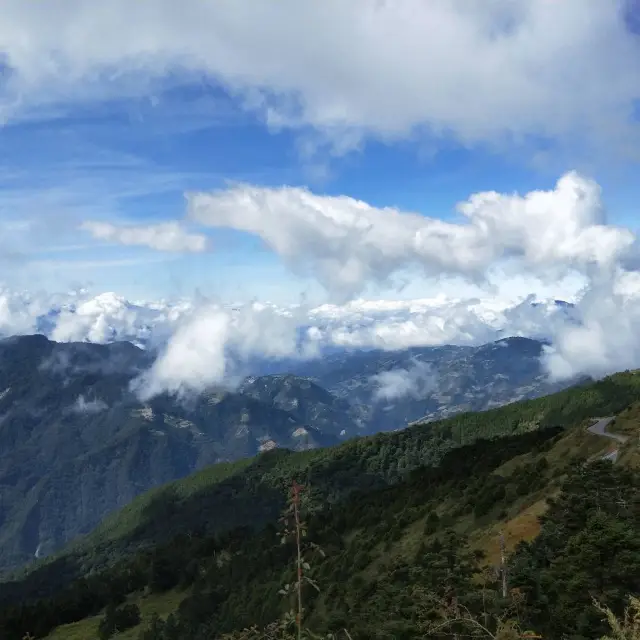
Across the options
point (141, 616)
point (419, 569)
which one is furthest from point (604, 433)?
point (141, 616)

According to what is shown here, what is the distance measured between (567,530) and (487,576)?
29.3ft

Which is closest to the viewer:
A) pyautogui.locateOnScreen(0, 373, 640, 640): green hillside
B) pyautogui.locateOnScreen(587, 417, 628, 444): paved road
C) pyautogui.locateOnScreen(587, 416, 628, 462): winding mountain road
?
pyautogui.locateOnScreen(0, 373, 640, 640): green hillside

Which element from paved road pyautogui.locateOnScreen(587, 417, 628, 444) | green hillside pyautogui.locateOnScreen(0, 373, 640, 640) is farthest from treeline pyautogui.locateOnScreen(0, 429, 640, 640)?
paved road pyautogui.locateOnScreen(587, 417, 628, 444)

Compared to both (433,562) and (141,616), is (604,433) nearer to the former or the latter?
(433,562)

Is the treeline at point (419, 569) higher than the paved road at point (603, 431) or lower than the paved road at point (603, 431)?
lower

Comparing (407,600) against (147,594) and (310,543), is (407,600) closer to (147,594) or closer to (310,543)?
(310,543)

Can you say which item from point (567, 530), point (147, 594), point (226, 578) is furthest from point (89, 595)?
point (567, 530)

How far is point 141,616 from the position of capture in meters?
144

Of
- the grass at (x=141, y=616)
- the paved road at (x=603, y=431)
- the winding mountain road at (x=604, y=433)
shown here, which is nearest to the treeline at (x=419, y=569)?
the grass at (x=141, y=616)

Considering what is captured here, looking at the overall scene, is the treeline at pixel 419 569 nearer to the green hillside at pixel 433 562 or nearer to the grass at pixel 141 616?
the green hillside at pixel 433 562

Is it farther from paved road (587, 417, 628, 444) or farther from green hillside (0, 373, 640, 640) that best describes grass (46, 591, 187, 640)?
paved road (587, 417, 628, 444)

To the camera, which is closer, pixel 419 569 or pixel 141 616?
pixel 419 569

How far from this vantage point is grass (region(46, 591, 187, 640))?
132 meters

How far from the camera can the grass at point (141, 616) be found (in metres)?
132
